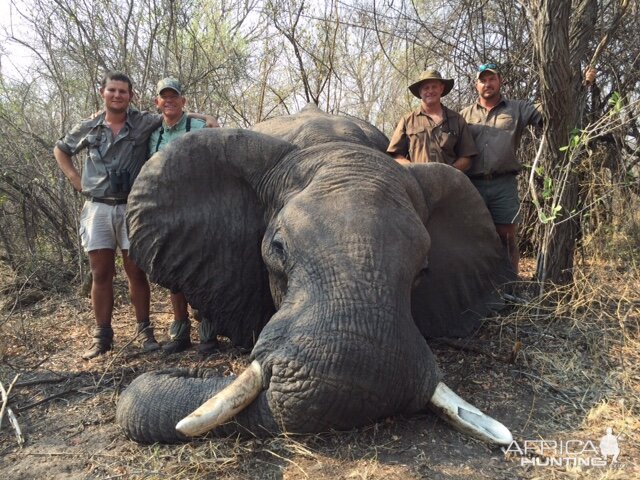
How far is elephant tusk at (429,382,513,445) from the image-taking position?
3.29 metres

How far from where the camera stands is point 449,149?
20.0 feet

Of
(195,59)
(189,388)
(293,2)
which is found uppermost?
(293,2)

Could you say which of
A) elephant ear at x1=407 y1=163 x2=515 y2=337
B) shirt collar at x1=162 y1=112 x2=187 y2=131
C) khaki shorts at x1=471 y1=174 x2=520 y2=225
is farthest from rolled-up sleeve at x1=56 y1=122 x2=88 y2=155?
khaki shorts at x1=471 y1=174 x2=520 y2=225

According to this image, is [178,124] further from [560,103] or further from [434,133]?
[560,103]

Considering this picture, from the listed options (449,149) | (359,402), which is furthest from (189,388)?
(449,149)

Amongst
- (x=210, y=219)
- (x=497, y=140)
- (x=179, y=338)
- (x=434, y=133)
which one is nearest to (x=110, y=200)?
(x=179, y=338)

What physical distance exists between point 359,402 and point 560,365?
7.34ft

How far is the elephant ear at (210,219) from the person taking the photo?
4.64m

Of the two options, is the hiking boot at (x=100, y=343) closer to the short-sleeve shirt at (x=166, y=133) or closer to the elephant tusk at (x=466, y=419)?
the short-sleeve shirt at (x=166, y=133)

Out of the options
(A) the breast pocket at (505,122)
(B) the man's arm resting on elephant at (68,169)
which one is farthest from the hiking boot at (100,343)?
(A) the breast pocket at (505,122)

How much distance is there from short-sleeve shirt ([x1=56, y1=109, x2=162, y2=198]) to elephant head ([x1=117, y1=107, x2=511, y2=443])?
1.29 m

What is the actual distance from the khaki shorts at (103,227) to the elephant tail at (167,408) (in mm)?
2357

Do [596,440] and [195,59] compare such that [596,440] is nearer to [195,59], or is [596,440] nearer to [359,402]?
[359,402]

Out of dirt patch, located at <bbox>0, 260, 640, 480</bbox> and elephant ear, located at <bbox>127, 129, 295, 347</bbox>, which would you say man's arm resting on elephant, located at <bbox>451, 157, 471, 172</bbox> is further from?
elephant ear, located at <bbox>127, 129, 295, 347</bbox>
